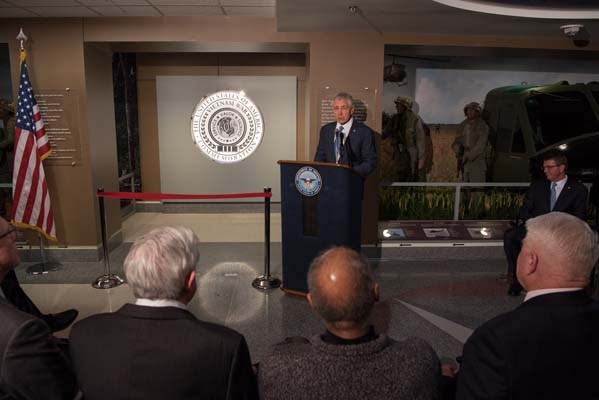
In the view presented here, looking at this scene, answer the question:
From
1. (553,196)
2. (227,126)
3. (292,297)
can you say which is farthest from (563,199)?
(227,126)

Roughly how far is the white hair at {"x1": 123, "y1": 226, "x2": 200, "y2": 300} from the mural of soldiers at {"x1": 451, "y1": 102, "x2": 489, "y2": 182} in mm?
6169

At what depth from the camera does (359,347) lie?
3.77 ft

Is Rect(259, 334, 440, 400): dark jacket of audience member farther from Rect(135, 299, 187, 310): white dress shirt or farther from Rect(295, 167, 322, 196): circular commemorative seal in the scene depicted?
Rect(295, 167, 322, 196): circular commemorative seal

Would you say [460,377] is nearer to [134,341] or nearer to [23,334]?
[134,341]

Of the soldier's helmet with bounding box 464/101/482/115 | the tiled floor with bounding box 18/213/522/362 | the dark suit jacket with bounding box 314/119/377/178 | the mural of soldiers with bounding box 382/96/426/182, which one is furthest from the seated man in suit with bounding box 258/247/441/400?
the soldier's helmet with bounding box 464/101/482/115

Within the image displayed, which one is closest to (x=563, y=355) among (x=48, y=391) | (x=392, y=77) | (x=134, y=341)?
(x=134, y=341)

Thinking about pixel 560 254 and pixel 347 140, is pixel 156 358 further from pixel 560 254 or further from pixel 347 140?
pixel 347 140

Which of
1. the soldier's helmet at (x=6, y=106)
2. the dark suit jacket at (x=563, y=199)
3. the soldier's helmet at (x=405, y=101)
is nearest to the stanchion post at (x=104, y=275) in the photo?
the soldier's helmet at (x=6, y=106)

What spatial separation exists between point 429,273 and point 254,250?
2.00m

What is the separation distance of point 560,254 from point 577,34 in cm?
411

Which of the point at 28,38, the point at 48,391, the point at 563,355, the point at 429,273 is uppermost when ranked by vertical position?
the point at 28,38

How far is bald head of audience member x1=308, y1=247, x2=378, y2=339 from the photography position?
1.19 meters

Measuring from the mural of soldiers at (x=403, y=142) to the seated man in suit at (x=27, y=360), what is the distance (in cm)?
567

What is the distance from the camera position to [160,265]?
53.9 inches
